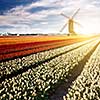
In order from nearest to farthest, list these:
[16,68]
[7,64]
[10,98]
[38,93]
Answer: [10,98] < [38,93] < [16,68] < [7,64]

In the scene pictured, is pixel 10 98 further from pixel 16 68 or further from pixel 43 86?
pixel 16 68

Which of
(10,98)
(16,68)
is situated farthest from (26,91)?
(16,68)

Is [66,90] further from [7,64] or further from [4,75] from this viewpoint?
[7,64]

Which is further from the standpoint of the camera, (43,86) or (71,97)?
(43,86)

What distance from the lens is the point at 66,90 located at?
53.1 feet

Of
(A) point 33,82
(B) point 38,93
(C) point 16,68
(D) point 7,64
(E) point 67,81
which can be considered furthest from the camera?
(D) point 7,64

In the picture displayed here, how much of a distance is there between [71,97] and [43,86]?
223 cm

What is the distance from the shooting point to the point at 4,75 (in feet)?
63.2

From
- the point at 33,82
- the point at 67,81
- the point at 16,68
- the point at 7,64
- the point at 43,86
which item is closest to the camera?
the point at 43,86

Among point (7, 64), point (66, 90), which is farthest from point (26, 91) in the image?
point (7, 64)

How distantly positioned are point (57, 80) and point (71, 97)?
160 inches

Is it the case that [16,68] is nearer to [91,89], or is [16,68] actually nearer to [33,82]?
[33,82]

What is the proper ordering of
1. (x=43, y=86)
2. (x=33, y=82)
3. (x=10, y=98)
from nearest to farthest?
(x=10, y=98) → (x=43, y=86) → (x=33, y=82)

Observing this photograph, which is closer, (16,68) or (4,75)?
(4,75)
